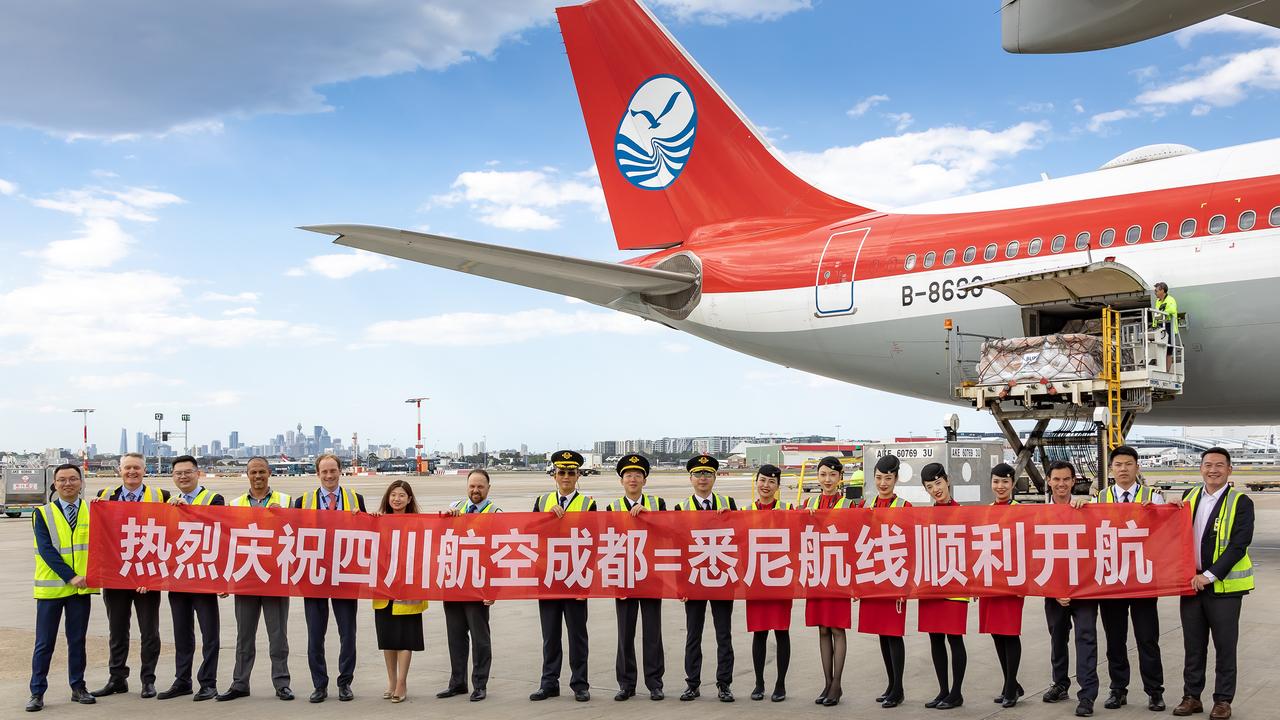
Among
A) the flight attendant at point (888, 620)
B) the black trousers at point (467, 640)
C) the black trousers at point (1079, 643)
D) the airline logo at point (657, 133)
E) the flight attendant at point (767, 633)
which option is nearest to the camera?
the black trousers at point (1079, 643)

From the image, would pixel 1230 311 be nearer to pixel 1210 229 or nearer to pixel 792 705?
pixel 1210 229

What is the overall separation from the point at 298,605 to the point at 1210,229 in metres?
13.9

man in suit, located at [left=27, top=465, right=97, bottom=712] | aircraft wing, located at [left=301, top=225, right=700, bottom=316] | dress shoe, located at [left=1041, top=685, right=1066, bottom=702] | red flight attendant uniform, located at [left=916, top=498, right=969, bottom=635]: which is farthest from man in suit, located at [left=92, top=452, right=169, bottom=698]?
dress shoe, located at [left=1041, top=685, right=1066, bottom=702]

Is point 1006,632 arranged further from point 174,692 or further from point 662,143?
point 662,143

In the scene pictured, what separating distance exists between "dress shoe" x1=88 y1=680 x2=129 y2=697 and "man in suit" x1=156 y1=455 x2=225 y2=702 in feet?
1.12

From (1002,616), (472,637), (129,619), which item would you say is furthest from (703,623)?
(129,619)

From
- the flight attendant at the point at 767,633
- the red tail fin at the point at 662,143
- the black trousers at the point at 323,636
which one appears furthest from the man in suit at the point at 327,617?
the red tail fin at the point at 662,143

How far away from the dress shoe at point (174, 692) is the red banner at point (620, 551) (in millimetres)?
769

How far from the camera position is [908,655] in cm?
905

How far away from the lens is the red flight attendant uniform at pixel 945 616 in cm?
734

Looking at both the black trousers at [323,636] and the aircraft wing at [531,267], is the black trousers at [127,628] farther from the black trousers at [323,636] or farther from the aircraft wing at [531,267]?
the aircraft wing at [531,267]

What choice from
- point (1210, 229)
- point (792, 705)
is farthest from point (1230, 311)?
point (792, 705)

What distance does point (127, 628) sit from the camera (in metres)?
8.09

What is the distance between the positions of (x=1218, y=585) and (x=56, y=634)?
26.9 ft
